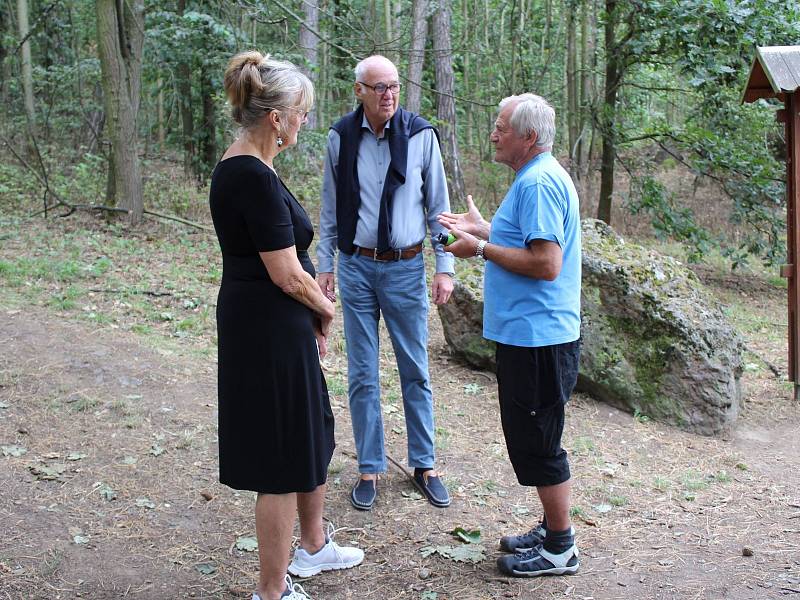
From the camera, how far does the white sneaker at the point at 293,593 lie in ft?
9.56

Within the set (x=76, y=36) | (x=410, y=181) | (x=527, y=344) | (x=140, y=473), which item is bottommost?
(x=140, y=473)

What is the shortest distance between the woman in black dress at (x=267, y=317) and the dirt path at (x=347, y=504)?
75 cm

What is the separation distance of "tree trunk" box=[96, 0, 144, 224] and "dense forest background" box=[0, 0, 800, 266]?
2cm

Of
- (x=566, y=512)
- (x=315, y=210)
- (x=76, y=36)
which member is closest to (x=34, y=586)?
(x=566, y=512)

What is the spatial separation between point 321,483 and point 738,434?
13.2 ft

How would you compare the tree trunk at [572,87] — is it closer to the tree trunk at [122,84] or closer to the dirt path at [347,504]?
the tree trunk at [122,84]

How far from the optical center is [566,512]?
3330 mm

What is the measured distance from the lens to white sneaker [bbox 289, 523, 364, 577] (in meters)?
3.31

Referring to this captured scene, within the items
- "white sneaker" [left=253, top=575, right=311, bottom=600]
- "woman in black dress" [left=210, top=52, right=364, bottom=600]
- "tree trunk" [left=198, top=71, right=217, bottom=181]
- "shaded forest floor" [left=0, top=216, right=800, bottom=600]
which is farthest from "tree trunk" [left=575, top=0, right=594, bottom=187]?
"white sneaker" [left=253, top=575, right=311, bottom=600]

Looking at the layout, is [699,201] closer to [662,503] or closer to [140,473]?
[662,503]

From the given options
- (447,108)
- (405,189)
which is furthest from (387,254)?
(447,108)

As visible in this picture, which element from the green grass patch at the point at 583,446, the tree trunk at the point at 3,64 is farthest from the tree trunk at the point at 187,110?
the green grass patch at the point at 583,446

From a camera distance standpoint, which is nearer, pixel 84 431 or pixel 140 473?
pixel 140 473

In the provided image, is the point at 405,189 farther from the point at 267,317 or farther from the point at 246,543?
the point at 246,543
